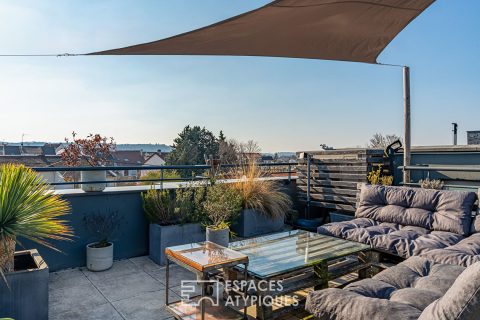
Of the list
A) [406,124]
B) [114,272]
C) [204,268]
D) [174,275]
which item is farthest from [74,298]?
[406,124]

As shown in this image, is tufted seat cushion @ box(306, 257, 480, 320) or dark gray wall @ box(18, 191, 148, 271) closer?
tufted seat cushion @ box(306, 257, 480, 320)

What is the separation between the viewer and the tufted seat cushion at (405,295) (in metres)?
1.29

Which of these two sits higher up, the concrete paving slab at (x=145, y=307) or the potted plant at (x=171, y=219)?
the potted plant at (x=171, y=219)

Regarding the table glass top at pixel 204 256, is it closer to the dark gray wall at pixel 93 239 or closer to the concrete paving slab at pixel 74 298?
the concrete paving slab at pixel 74 298

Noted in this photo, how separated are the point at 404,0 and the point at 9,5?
364 cm

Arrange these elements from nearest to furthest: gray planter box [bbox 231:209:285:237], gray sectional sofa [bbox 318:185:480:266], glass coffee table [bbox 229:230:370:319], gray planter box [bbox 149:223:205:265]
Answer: glass coffee table [bbox 229:230:370:319], gray sectional sofa [bbox 318:185:480:266], gray planter box [bbox 149:223:205:265], gray planter box [bbox 231:209:285:237]

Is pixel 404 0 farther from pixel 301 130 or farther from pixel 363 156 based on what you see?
pixel 301 130

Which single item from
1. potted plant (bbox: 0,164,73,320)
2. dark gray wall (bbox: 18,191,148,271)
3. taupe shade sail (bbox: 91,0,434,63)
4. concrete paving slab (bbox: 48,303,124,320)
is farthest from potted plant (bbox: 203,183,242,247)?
taupe shade sail (bbox: 91,0,434,63)

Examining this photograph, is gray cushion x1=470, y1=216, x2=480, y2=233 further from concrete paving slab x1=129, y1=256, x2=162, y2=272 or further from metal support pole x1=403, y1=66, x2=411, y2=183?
concrete paving slab x1=129, y1=256, x2=162, y2=272

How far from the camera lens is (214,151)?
23906 millimetres

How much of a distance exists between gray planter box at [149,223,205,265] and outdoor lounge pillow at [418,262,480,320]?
9.96 ft

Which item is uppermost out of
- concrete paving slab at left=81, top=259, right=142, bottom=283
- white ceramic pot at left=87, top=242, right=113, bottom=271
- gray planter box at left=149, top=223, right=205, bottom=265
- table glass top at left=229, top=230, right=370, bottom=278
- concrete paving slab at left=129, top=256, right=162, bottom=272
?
table glass top at left=229, top=230, right=370, bottom=278

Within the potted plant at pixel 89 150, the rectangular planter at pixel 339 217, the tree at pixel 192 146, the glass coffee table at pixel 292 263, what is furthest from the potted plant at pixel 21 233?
the tree at pixel 192 146

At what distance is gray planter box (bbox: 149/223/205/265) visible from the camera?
3898mm
